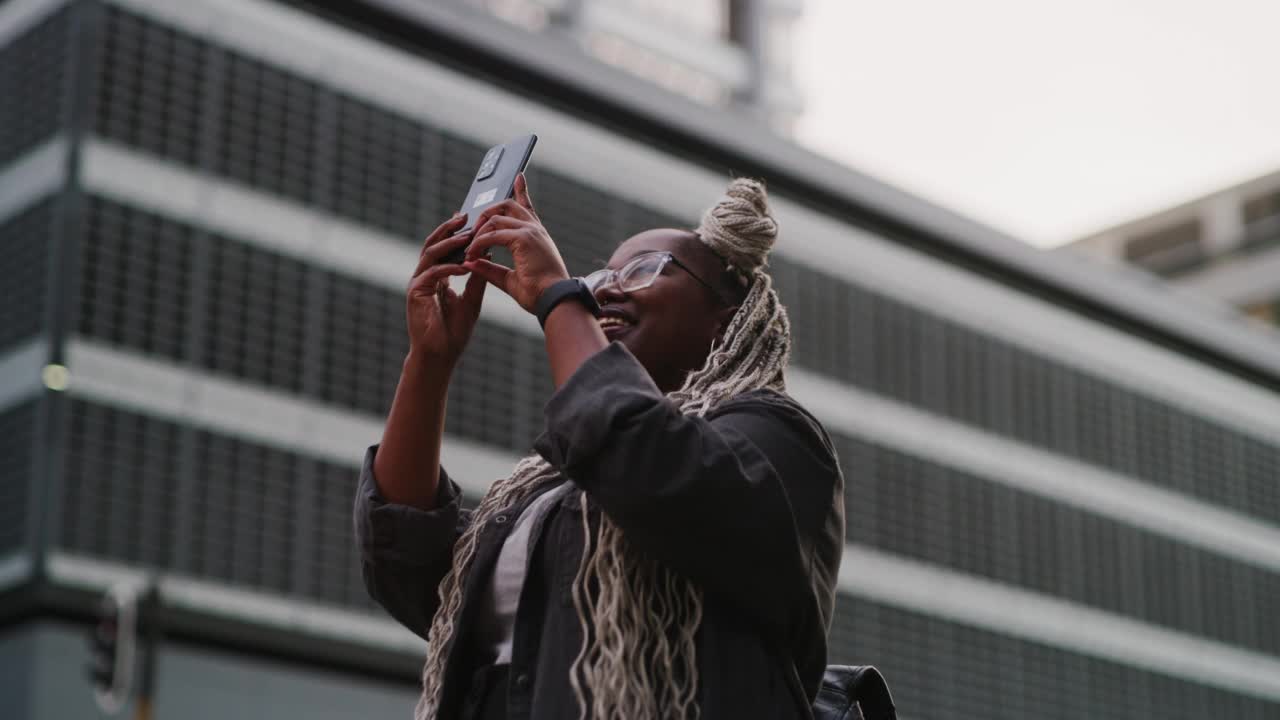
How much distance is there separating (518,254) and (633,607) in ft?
1.97

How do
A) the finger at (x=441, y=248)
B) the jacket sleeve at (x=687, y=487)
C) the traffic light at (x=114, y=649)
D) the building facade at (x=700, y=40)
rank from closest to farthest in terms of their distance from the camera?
the jacket sleeve at (x=687, y=487) < the finger at (x=441, y=248) < the traffic light at (x=114, y=649) < the building facade at (x=700, y=40)

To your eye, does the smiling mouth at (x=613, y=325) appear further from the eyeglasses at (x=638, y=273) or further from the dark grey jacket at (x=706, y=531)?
the dark grey jacket at (x=706, y=531)

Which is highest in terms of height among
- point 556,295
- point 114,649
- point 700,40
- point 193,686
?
point 700,40

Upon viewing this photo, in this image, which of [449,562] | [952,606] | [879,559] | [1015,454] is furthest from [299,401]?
[449,562]

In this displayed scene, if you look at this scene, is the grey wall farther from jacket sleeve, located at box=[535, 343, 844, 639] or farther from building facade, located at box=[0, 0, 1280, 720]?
jacket sleeve, located at box=[535, 343, 844, 639]

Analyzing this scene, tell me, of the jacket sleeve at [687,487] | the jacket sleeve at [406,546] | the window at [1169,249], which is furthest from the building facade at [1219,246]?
the jacket sleeve at [687,487]

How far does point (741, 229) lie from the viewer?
3.64m

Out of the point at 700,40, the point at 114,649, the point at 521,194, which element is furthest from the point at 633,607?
the point at 700,40

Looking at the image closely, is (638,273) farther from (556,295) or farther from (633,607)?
(633,607)

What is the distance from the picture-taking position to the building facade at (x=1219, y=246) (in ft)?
191

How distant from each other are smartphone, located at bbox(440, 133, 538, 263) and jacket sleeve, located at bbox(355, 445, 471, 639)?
0.49 metres

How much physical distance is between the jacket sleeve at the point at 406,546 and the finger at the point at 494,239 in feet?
1.72

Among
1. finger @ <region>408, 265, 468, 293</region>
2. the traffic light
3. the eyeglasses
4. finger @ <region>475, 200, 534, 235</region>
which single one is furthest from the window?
finger @ <region>475, 200, 534, 235</region>

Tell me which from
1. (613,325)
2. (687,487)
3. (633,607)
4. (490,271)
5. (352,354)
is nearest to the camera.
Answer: (687,487)
